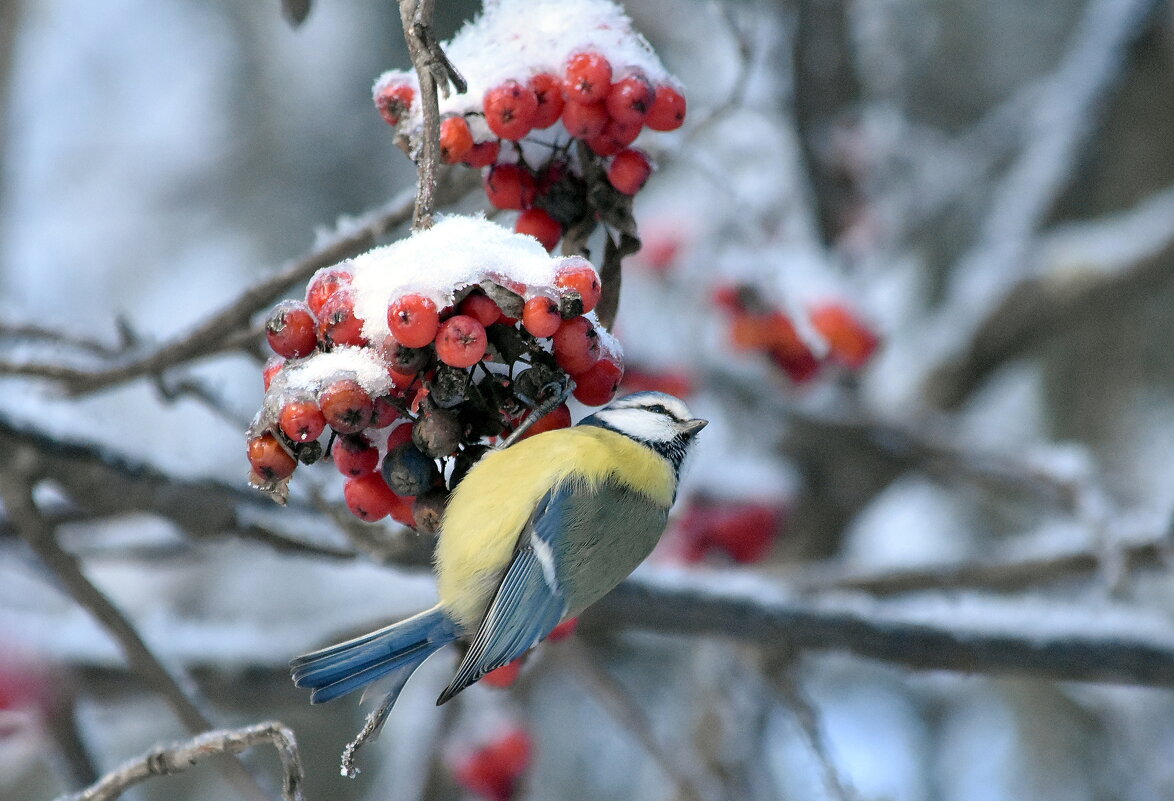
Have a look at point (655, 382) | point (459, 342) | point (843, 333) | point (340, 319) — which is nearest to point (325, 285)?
point (340, 319)

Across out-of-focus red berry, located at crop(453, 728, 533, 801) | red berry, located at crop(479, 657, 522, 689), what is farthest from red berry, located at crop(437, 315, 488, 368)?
out-of-focus red berry, located at crop(453, 728, 533, 801)

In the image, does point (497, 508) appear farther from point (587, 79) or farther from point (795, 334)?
point (795, 334)

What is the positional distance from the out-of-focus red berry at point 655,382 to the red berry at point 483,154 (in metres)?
1.67

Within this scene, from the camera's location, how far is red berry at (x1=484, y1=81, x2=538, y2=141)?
116 centimetres

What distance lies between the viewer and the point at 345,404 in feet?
3.24

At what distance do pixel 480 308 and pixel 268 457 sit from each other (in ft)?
0.81

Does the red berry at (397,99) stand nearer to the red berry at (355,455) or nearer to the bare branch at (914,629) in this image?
the red berry at (355,455)

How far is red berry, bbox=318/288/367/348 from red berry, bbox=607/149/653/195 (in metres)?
0.37

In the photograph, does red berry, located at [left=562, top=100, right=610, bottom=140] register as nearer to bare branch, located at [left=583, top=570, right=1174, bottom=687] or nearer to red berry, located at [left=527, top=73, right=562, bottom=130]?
red berry, located at [left=527, top=73, right=562, bottom=130]

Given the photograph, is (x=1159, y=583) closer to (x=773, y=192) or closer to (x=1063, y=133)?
(x=1063, y=133)

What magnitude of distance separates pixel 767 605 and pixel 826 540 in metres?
1.46

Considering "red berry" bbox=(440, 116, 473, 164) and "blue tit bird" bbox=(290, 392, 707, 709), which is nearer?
"red berry" bbox=(440, 116, 473, 164)

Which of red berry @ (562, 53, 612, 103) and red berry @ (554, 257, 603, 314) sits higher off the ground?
red berry @ (562, 53, 612, 103)

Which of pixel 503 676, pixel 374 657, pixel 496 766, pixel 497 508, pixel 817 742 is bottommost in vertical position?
pixel 817 742
